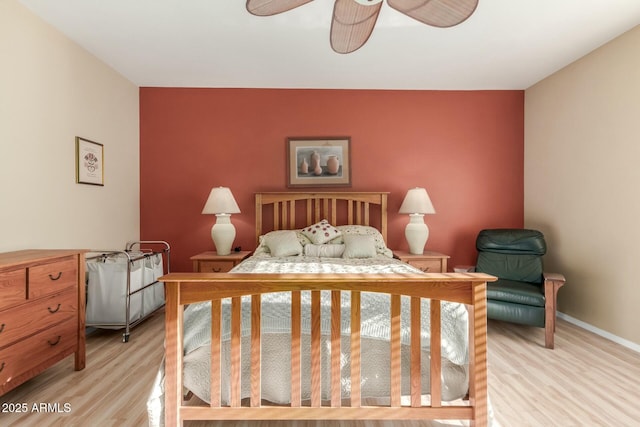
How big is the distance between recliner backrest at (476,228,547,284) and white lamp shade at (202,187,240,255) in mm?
2626

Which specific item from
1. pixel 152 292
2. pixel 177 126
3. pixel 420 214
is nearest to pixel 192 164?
pixel 177 126

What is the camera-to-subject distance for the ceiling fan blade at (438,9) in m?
1.89

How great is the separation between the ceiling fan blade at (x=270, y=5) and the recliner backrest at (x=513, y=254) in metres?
2.91

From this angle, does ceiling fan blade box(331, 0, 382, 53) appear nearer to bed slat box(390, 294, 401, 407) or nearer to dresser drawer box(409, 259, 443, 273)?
bed slat box(390, 294, 401, 407)

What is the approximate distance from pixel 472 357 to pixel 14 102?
3.28m

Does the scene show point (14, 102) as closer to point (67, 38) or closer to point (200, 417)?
point (67, 38)

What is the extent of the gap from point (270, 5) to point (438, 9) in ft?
3.10

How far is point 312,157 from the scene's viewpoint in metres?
4.11

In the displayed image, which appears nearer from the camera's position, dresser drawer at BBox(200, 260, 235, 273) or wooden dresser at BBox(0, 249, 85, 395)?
wooden dresser at BBox(0, 249, 85, 395)

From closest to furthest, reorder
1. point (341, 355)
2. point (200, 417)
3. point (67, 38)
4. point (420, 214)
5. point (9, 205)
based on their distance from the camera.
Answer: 1. point (200, 417)
2. point (341, 355)
3. point (9, 205)
4. point (67, 38)
5. point (420, 214)

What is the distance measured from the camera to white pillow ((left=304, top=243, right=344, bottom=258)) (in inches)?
137

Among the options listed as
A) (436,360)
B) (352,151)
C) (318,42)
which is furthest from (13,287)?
(352,151)

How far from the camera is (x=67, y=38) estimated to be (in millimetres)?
2943

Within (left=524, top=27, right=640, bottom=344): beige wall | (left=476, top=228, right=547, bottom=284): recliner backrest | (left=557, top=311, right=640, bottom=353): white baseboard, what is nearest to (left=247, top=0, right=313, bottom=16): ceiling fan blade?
(left=524, top=27, right=640, bottom=344): beige wall
